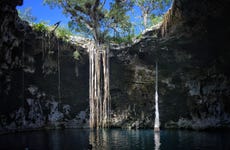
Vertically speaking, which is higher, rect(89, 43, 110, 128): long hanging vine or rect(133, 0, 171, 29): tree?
rect(133, 0, 171, 29): tree

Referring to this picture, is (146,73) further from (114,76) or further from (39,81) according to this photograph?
(39,81)

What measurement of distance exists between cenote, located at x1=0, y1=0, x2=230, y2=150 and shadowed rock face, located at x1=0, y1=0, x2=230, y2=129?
8 cm

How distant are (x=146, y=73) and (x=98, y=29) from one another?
587 centimetres

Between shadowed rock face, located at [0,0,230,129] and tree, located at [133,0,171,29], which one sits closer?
shadowed rock face, located at [0,0,230,129]

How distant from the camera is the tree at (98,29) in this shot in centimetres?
2567

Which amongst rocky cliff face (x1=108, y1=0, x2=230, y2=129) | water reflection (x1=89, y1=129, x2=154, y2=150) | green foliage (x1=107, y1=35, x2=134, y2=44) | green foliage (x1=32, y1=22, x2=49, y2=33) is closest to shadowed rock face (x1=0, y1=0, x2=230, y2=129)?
rocky cliff face (x1=108, y1=0, x2=230, y2=129)

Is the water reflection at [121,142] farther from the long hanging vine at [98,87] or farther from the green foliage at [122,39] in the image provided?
the green foliage at [122,39]

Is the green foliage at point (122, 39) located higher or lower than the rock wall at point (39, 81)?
higher

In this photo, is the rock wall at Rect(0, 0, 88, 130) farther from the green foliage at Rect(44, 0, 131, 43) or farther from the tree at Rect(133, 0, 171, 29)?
the tree at Rect(133, 0, 171, 29)

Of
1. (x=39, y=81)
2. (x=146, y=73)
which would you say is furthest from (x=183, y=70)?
(x=39, y=81)

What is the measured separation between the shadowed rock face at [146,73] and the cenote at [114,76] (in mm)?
80

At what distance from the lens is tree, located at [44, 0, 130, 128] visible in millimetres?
25672

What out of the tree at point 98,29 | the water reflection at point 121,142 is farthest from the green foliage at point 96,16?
the water reflection at point 121,142

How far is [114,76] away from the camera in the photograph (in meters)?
29.1
